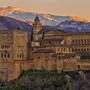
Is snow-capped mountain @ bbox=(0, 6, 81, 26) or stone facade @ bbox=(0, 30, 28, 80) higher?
stone facade @ bbox=(0, 30, 28, 80)

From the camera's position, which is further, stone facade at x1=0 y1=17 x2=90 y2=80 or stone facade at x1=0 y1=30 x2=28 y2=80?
stone facade at x1=0 y1=30 x2=28 y2=80

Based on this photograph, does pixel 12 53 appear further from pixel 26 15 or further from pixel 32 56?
pixel 26 15

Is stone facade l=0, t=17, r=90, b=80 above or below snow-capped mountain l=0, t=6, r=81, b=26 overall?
above

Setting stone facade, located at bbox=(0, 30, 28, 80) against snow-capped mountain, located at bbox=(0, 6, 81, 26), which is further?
snow-capped mountain, located at bbox=(0, 6, 81, 26)

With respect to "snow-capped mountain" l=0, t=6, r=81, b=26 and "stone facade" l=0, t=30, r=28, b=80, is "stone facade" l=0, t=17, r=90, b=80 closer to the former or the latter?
"stone facade" l=0, t=30, r=28, b=80

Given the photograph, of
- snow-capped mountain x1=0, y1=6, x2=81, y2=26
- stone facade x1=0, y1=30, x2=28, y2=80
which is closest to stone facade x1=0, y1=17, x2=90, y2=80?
stone facade x1=0, y1=30, x2=28, y2=80

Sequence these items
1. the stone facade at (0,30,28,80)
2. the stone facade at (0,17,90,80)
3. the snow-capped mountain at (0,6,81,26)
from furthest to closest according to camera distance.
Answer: the snow-capped mountain at (0,6,81,26) → the stone facade at (0,30,28,80) → the stone facade at (0,17,90,80)

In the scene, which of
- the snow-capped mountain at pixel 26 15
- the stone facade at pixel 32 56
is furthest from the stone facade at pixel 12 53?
the snow-capped mountain at pixel 26 15

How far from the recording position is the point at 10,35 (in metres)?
68.8

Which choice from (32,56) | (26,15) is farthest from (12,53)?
(26,15)

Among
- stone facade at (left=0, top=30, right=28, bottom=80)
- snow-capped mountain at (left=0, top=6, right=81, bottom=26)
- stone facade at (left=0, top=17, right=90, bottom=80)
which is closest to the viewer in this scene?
stone facade at (left=0, top=17, right=90, bottom=80)

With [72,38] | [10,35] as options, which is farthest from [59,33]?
[10,35]

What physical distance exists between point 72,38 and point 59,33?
243 centimetres

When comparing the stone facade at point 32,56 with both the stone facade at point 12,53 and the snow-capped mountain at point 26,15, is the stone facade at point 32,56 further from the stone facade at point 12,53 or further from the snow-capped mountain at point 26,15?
the snow-capped mountain at point 26,15
